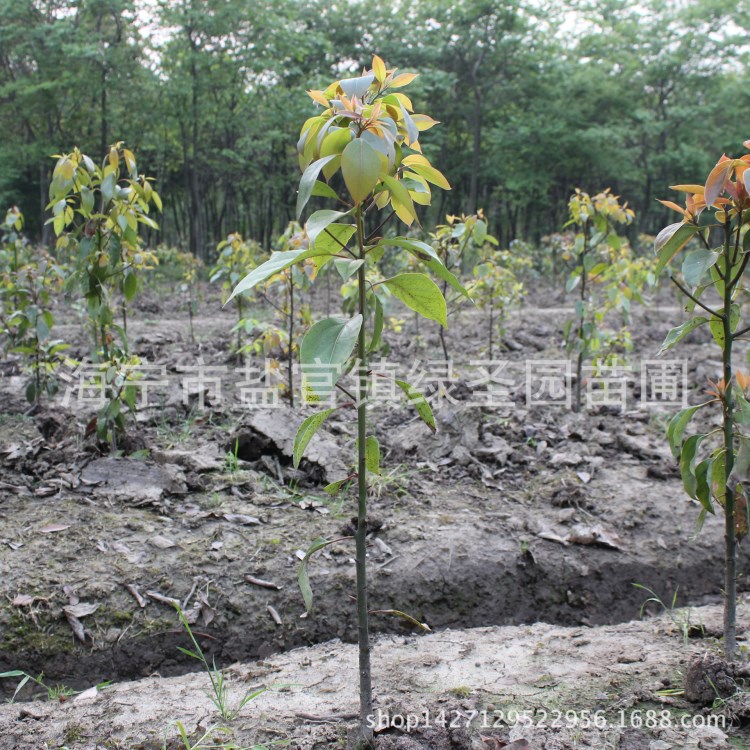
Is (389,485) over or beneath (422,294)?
beneath

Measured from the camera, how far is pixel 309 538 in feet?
9.77

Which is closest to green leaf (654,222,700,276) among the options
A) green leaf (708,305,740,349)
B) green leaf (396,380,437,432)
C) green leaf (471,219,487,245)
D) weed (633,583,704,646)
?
green leaf (708,305,740,349)

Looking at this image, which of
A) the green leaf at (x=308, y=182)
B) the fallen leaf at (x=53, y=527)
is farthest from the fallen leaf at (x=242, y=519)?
the green leaf at (x=308, y=182)

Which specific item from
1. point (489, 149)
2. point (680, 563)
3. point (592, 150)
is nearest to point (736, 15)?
point (592, 150)

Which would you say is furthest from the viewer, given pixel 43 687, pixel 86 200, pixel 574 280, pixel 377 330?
pixel 574 280

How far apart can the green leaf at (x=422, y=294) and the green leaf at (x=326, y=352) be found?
15cm

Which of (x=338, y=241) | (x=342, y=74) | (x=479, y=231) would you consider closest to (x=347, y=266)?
(x=338, y=241)

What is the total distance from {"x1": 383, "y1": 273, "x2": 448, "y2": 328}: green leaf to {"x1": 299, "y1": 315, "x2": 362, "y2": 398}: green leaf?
0.49ft

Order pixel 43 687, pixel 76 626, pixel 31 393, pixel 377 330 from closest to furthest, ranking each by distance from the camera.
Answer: pixel 377 330 < pixel 43 687 < pixel 76 626 < pixel 31 393

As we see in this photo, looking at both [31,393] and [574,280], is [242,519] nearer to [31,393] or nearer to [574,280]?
[31,393]

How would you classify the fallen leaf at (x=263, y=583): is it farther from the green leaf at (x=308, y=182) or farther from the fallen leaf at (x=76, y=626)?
the green leaf at (x=308, y=182)

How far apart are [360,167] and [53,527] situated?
235cm

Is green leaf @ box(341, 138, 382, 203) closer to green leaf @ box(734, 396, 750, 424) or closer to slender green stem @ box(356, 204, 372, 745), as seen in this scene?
slender green stem @ box(356, 204, 372, 745)

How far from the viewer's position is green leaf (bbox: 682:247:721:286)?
5.85ft
